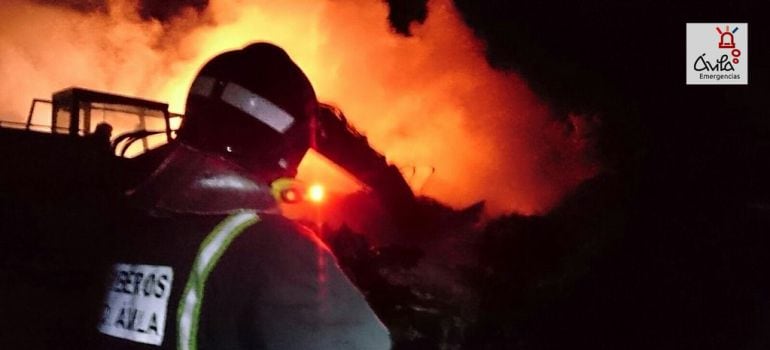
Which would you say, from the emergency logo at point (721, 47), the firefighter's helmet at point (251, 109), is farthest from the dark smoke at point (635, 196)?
the firefighter's helmet at point (251, 109)

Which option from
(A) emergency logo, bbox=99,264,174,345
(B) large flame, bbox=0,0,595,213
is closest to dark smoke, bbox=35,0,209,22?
(B) large flame, bbox=0,0,595,213

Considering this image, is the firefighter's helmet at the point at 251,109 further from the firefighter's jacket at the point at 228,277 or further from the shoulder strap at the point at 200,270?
the shoulder strap at the point at 200,270

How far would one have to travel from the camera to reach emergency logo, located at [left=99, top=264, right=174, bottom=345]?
1659 mm

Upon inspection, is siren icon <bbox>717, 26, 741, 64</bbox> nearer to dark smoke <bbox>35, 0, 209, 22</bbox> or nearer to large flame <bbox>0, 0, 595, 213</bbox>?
large flame <bbox>0, 0, 595, 213</bbox>

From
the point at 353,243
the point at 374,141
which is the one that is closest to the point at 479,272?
the point at 353,243

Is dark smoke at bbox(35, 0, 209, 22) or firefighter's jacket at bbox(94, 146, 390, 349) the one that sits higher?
dark smoke at bbox(35, 0, 209, 22)

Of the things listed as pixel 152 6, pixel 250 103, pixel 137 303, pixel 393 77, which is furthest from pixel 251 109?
pixel 152 6

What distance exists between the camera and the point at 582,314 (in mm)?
9711

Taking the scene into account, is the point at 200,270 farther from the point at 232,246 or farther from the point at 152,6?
the point at 152,6

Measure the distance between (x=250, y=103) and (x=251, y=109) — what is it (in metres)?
0.02

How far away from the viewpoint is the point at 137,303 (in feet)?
5.72

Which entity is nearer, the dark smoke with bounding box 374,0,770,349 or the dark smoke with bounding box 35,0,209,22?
the dark smoke with bounding box 374,0,770,349

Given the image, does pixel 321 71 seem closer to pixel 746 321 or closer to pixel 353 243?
pixel 353 243

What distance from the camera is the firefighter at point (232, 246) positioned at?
1525 mm
